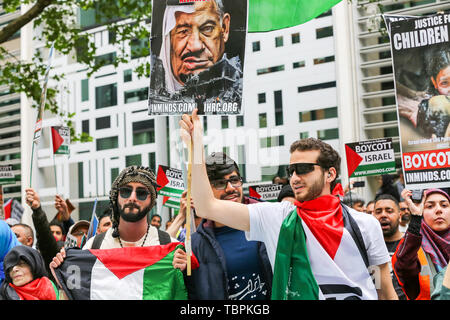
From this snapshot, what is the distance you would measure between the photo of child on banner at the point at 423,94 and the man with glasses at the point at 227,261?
4.94 ft

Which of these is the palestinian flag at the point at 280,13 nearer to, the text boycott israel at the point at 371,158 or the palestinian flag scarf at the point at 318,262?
Answer: the palestinian flag scarf at the point at 318,262

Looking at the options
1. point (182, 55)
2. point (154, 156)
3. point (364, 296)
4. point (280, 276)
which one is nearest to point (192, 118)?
point (182, 55)

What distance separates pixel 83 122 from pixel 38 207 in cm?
2391

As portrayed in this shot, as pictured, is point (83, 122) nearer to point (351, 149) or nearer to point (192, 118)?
point (351, 149)

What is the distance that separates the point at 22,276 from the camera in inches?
158

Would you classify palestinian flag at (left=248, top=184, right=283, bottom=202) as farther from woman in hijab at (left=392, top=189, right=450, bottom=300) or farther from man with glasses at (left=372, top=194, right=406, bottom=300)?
woman in hijab at (left=392, top=189, right=450, bottom=300)

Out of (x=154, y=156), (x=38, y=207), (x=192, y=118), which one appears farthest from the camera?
(x=154, y=156)

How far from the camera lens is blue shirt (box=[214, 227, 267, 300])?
11.2 ft

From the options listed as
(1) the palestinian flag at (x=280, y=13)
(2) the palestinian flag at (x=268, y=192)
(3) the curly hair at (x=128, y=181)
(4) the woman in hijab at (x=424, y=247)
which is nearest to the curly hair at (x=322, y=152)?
(4) the woman in hijab at (x=424, y=247)

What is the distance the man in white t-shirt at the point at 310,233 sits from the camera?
316 centimetres

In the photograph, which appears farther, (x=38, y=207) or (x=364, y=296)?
(x=38, y=207)

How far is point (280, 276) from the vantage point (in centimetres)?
318

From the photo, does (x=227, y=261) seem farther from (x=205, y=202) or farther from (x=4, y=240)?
(x=4, y=240)

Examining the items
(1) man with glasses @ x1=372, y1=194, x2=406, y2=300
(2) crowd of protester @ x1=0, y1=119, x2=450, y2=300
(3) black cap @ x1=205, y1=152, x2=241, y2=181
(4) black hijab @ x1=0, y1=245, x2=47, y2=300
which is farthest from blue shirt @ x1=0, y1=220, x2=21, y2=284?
(1) man with glasses @ x1=372, y1=194, x2=406, y2=300
